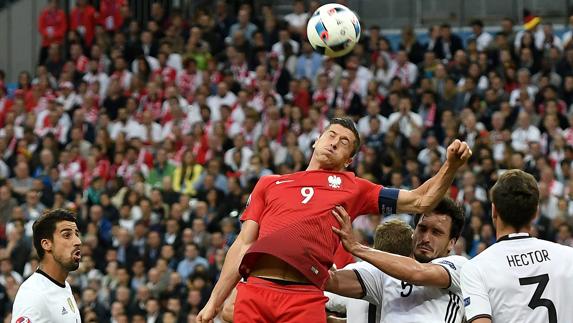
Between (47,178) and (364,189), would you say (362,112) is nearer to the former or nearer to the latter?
(47,178)

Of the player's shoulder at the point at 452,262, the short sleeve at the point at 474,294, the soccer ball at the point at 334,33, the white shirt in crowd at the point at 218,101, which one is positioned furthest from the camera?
the white shirt in crowd at the point at 218,101

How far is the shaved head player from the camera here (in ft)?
20.8

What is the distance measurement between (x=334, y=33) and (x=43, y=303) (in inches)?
111

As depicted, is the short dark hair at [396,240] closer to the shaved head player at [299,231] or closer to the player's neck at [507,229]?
the shaved head player at [299,231]

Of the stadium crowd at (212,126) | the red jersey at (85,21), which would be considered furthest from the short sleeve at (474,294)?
the red jersey at (85,21)

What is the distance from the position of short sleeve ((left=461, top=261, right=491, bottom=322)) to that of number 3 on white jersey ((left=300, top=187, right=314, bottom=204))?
112 cm

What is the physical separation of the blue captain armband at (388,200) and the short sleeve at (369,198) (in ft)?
0.07

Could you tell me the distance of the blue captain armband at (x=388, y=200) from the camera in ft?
21.7

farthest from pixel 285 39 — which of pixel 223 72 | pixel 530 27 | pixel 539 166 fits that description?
pixel 539 166

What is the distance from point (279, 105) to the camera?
19125mm

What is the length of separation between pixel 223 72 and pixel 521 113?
19.1 ft

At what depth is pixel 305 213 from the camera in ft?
21.3

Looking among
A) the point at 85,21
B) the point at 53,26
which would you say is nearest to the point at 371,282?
the point at 85,21

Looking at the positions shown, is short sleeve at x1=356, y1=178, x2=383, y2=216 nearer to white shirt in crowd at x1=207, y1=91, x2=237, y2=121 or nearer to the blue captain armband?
the blue captain armband
